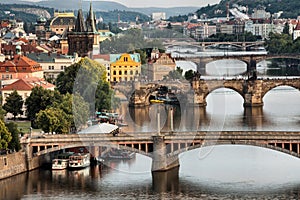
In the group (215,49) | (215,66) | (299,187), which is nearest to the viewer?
(299,187)

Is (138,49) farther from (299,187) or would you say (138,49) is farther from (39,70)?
(299,187)

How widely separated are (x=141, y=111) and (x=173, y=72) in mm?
7922

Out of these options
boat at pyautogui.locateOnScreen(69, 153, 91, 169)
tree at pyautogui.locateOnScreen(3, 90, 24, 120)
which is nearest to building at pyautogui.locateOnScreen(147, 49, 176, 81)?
tree at pyautogui.locateOnScreen(3, 90, 24, 120)

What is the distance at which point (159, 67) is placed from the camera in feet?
183

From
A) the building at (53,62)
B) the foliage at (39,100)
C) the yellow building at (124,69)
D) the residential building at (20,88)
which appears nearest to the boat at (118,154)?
the foliage at (39,100)

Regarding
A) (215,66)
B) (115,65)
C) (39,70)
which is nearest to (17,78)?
(39,70)

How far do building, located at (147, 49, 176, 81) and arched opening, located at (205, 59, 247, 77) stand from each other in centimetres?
650

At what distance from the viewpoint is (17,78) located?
47.2 meters

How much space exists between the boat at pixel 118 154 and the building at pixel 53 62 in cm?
1951

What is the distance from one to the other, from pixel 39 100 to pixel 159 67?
16700 mm

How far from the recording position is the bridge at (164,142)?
98.3ft

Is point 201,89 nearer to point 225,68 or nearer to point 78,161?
point 78,161

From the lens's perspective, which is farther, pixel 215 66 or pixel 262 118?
pixel 215 66

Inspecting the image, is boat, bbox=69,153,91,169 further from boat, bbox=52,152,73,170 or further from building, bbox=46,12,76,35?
building, bbox=46,12,76,35
